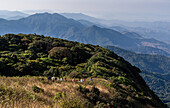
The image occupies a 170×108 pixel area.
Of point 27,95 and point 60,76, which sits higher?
point 27,95

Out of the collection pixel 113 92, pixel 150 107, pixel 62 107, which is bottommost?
pixel 150 107

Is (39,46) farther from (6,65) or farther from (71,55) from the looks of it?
(6,65)

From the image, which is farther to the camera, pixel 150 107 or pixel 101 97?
pixel 150 107

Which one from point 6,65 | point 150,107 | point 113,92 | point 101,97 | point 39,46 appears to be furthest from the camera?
point 39,46

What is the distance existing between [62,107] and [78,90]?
545 centimetres

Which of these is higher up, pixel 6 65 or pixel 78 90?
pixel 78 90

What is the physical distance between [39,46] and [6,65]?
10.8 m

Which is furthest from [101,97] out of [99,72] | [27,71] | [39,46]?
[39,46]

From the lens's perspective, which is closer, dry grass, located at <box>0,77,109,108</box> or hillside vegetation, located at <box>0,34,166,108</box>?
dry grass, located at <box>0,77,109,108</box>

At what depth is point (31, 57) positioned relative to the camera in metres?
21.9

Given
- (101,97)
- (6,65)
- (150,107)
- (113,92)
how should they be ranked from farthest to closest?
1. (6,65)
2. (150,107)
3. (113,92)
4. (101,97)

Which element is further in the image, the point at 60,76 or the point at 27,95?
the point at 60,76

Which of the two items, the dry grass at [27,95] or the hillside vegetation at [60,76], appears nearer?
the dry grass at [27,95]

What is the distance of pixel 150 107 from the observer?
529 inches
